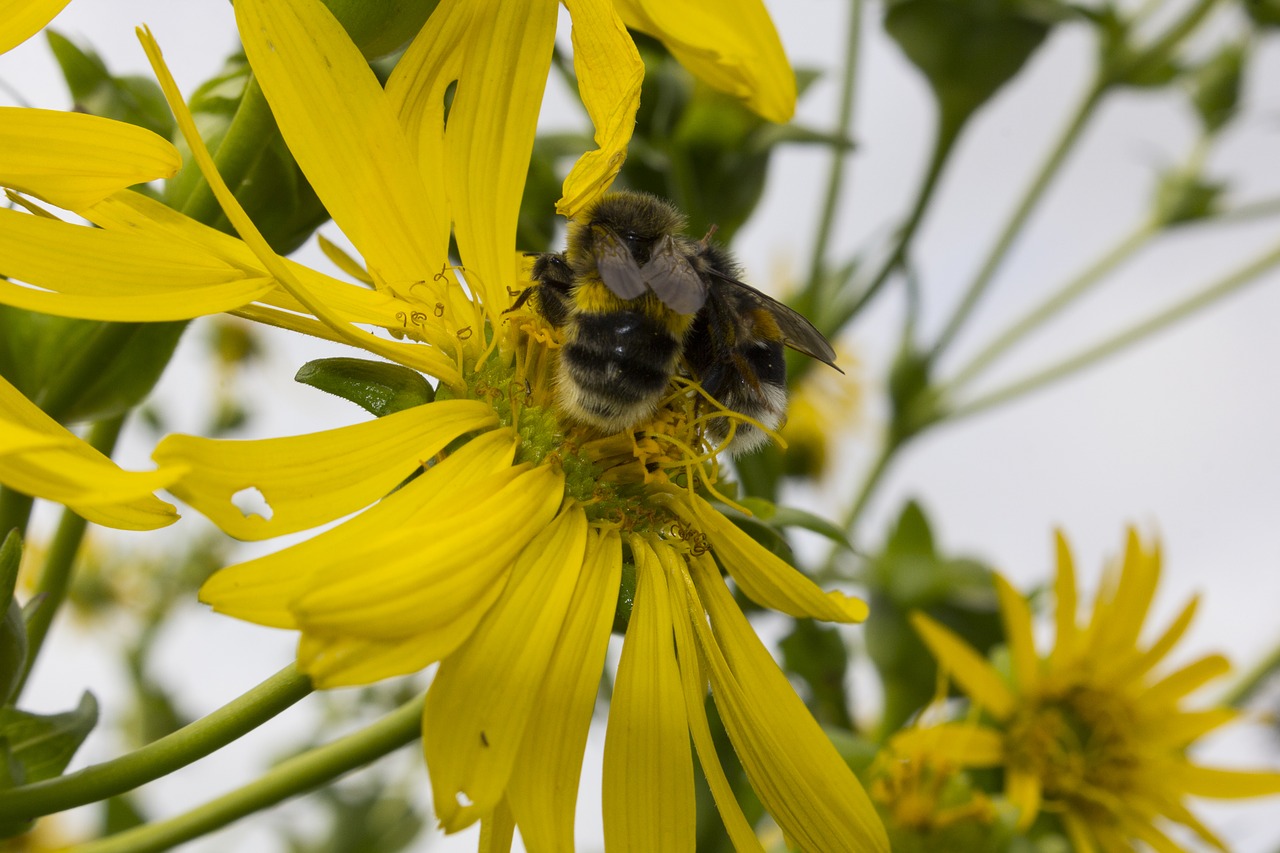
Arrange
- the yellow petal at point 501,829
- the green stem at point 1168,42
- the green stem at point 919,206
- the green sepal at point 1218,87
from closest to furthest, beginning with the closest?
the yellow petal at point 501,829
the green stem at point 919,206
the green stem at point 1168,42
the green sepal at point 1218,87

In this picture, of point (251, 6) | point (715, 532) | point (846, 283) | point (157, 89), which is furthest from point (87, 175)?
point (846, 283)

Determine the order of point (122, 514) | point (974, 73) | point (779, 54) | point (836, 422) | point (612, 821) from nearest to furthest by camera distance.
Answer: point (122, 514) < point (612, 821) < point (779, 54) < point (974, 73) < point (836, 422)

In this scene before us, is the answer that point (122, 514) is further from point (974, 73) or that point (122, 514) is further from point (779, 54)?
point (974, 73)

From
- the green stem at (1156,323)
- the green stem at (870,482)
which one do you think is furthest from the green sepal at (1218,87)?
the green stem at (870,482)

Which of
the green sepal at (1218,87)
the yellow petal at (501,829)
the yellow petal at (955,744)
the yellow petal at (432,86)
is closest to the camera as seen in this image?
the yellow petal at (501,829)

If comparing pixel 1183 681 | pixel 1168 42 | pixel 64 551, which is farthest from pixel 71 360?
pixel 1168 42

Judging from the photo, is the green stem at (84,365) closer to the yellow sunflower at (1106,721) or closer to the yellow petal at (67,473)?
the yellow petal at (67,473)
